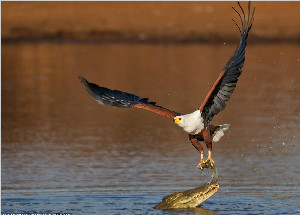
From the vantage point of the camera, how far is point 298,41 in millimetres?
54031

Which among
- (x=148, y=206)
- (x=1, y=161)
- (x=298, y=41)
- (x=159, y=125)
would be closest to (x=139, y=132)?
(x=159, y=125)

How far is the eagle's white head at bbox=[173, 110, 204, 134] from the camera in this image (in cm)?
1460

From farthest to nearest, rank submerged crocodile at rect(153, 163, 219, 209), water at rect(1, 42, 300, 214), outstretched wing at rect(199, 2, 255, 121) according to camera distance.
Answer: water at rect(1, 42, 300, 214), submerged crocodile at rect(153, 163, 219, 209), outstretched wing at rect(199, 2, 255, 121)

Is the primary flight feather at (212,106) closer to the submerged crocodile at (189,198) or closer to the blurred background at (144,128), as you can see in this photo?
the submerged crocodile at (189,198)

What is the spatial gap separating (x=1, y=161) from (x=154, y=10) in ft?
138

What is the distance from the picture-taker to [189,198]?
15.4m

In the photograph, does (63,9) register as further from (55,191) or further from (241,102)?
(55,191)

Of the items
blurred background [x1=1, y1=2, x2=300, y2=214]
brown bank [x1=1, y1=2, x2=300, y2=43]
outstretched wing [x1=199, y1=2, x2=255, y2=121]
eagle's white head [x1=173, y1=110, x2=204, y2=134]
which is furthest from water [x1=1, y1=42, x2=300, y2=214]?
brown bank [x1=1, y1=2, x2=300, y2=43]

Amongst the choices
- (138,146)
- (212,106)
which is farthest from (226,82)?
(138,146)

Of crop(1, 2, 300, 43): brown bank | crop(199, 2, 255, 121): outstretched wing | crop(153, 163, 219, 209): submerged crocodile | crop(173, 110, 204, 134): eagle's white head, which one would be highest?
crop(1, 2, 300, 43): brown bank

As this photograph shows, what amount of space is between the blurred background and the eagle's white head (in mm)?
1379

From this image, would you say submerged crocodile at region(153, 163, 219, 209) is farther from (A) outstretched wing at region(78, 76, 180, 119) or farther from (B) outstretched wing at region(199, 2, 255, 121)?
(A) outstretched wing at region(78, 76, 180, 119)

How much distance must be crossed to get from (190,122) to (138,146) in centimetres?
642

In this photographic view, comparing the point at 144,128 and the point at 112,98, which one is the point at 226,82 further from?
the point at 144,128
